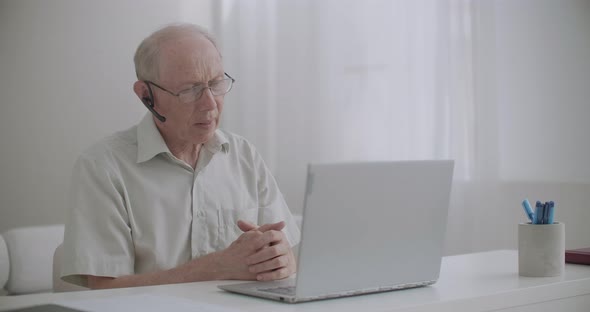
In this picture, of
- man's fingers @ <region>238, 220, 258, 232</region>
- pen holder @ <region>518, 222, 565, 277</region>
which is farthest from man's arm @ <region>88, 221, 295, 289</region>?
pen holder @ <region>518, 222, 565, 277</region>

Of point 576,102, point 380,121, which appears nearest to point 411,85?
point 380,121

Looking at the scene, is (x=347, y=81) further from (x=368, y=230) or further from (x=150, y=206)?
(x=368, y=230)

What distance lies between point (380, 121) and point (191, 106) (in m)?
1.97

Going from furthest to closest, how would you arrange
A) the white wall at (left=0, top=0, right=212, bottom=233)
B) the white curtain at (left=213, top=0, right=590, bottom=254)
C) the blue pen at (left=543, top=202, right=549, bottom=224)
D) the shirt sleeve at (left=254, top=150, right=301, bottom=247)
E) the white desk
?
the white curtain at (left=213, top=0, right=590, bottom=254) < the white wall at (left=0, top=0, right=212, bottom=233) < the shirt sleeve at (left=254, top=150, right=301, bottom=247) < the blue pen at (left=543, top=202, right=549, bottom=224) < the white desk

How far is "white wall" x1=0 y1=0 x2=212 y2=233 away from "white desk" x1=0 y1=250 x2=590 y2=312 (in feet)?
6.28

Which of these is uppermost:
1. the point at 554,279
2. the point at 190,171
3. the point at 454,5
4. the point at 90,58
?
the point at 454,5

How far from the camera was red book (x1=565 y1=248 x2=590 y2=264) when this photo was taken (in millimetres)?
1711

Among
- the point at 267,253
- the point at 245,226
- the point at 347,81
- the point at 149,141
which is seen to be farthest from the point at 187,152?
the point at 347,81

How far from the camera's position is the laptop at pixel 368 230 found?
4.03 ft

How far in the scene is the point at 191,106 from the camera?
77.2 inches

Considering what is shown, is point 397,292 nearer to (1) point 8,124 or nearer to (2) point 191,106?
(2) point 191,106

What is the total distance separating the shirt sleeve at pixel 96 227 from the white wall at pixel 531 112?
2133mm

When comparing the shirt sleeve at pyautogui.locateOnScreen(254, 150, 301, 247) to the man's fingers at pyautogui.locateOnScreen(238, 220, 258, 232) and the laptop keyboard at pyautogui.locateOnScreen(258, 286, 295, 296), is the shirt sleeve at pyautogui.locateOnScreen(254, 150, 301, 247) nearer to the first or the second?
the man's fingers at pyautogui.locateOnScreen(238, 220, 258, 232)

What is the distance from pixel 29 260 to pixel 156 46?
0.92m
